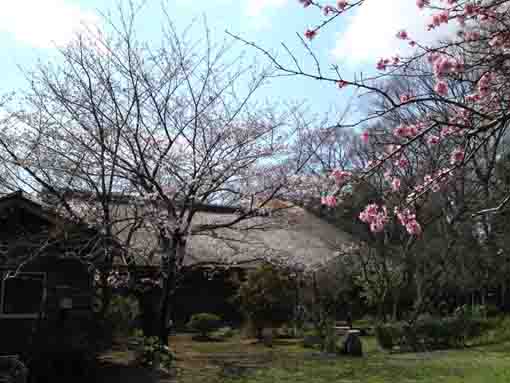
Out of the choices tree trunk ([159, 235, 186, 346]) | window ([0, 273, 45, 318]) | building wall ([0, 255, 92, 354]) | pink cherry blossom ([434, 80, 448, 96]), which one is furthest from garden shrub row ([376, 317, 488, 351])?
pink cherry blossom ([434, 80, 448, 96])

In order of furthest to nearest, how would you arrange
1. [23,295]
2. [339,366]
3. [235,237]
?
[235,237] < [23,295] < [339,366]

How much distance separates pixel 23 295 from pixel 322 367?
6.95 m

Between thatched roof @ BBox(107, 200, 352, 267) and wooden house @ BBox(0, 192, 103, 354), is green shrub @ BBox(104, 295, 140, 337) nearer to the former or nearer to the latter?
wooden house @ BBox(0, 192, 103, 354)

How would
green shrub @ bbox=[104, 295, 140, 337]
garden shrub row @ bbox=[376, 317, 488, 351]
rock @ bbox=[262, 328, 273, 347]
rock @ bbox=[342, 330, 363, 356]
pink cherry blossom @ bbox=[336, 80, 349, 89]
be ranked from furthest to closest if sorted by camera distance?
rock @ bbox=[262, 328, 273, 347] → garden shrub row @ bbox=[376, 317, 488, 351] → rock @ bbox=[342, 330, 363, 356] → green shrub @ bbox=[104, 295, 140, 337] → pink cherry blossom @ bbox=[336, 80, 349, 89]

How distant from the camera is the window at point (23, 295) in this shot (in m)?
12.5

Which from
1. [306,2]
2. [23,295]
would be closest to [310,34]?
[306,2]

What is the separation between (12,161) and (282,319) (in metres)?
8.56

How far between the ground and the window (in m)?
2.21

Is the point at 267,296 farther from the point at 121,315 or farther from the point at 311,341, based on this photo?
the point at 121,315

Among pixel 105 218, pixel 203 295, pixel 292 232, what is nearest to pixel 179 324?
pixel 203 295

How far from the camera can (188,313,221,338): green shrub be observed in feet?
56.0

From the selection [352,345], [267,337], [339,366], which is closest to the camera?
[339,366]

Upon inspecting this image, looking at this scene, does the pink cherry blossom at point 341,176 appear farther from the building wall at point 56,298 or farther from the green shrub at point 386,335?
the green shrub at point 386,335

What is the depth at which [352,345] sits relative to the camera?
Answer: 12633 millimetres
